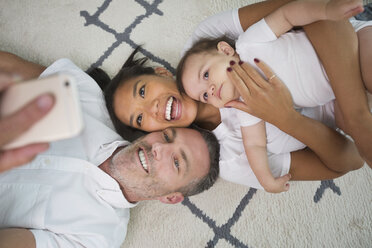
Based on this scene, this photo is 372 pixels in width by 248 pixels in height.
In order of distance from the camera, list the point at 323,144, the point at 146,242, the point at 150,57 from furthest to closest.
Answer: the point at 150,57, the point at 146,242, the point at 323,144

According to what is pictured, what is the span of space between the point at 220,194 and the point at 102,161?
0.50 metres

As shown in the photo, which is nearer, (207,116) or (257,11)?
(257,11)

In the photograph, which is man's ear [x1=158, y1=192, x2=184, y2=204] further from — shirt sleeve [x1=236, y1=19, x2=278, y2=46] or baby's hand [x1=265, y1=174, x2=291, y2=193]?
shirt sleeve [x1=236, y1=19, x2=278, y2=46]

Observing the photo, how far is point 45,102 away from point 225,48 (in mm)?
680

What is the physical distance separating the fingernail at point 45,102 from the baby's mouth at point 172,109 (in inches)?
23.4

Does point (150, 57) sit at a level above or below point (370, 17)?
below

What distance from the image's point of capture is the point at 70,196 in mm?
944

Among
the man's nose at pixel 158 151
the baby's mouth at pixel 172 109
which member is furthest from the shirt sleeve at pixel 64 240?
the baby's mouth at pixel 172 109

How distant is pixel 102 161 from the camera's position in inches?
40.7

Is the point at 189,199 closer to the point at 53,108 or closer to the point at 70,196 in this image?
the point at 70,196

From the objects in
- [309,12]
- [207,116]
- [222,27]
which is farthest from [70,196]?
[309,12]

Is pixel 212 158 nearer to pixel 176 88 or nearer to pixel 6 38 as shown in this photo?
pixel 176 88

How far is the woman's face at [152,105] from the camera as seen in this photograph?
95 centimetres

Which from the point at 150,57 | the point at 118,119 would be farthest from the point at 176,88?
the point at 150,57
